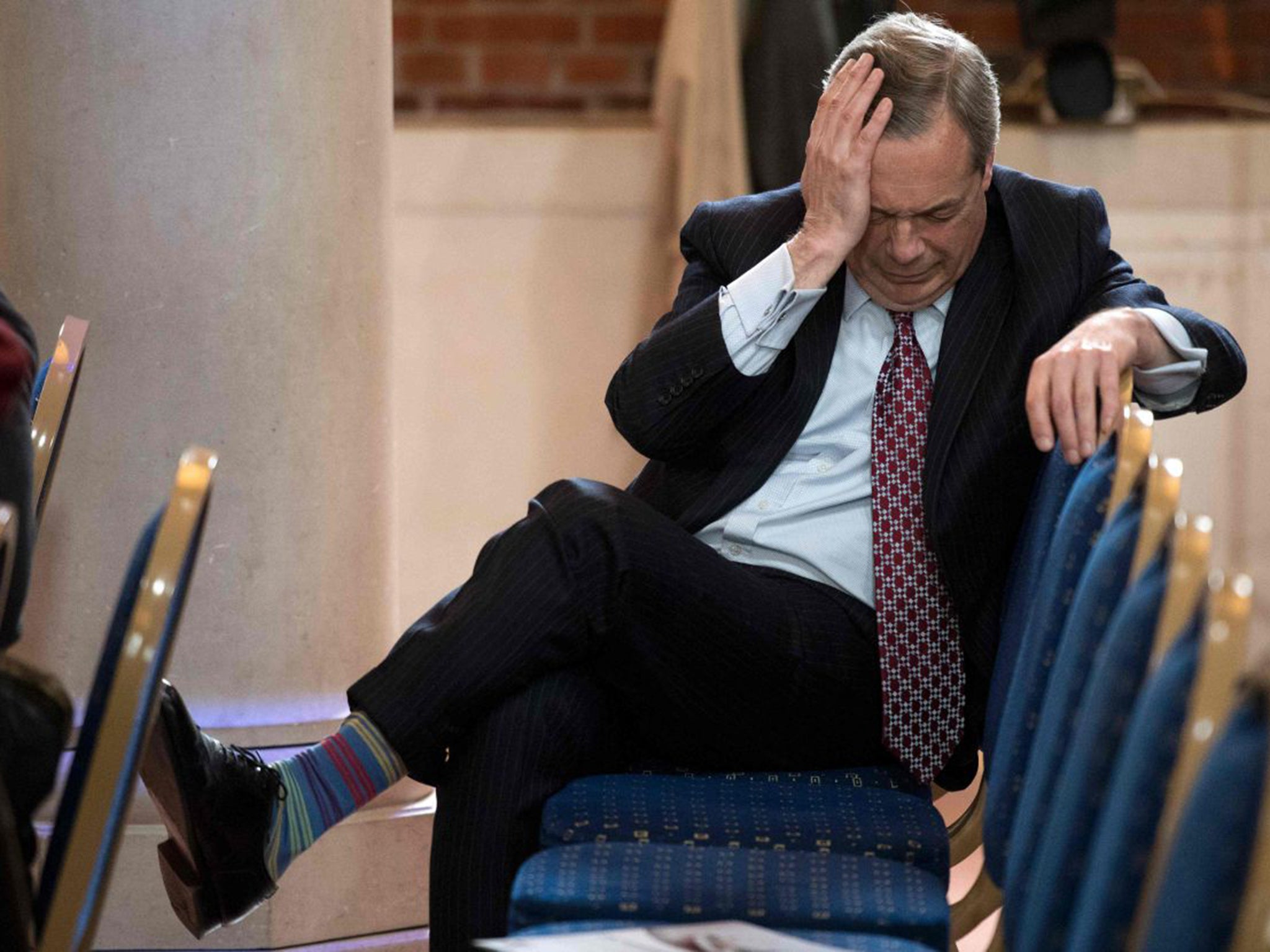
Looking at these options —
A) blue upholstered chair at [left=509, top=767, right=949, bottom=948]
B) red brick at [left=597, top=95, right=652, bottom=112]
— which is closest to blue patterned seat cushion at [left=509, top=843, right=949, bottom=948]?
blue upholstered chair at [left=509, top=767, right=949, bottom=948]

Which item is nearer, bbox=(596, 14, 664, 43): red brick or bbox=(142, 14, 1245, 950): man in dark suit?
bbox=(142, 14, 1245, 950): man in dark suit

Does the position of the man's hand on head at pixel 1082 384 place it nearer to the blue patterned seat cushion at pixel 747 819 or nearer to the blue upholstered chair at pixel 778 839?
the blue upholstered chair at pixel 778 839

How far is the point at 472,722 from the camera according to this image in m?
1.69

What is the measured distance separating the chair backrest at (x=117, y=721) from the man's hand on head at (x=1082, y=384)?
32.0 inches

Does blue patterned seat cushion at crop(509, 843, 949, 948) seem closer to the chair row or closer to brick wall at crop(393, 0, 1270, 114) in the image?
the chair row

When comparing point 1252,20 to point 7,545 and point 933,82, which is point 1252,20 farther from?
point 7,545

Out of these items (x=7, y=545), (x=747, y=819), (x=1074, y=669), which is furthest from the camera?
(x=747, y=819)

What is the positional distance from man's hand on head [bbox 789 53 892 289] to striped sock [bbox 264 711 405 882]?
66 centimetres

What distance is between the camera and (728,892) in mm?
1390

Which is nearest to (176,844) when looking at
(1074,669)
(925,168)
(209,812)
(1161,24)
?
(209,812)

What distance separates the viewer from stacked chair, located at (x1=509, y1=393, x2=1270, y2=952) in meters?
0.83

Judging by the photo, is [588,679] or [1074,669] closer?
[1074,669]

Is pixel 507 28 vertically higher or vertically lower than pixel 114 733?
higher

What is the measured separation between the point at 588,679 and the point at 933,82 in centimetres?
73
